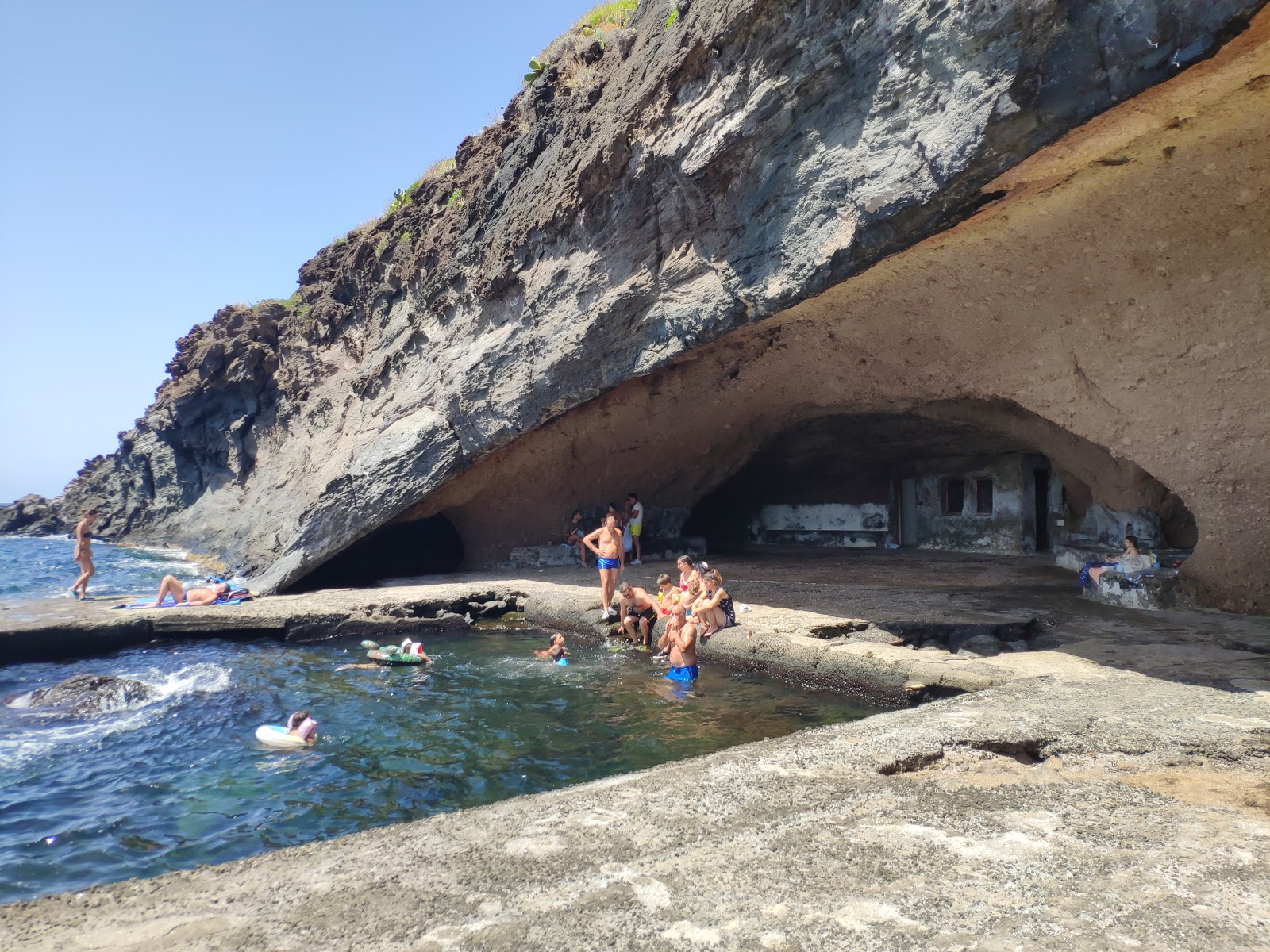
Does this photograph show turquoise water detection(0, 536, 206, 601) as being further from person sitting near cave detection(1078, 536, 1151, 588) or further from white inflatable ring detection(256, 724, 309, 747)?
person sitting near cave detection(1078, 536, 1151, 588)

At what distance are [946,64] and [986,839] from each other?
6.01 m

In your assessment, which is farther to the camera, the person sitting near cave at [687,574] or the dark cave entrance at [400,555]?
the dark cave entrance at [400,555]

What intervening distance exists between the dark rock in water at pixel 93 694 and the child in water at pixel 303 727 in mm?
2195

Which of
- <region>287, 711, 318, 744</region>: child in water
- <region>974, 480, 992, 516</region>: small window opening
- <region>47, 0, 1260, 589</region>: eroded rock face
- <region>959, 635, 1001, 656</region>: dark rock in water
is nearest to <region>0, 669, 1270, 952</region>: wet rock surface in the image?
<region>959, 635, 1001, 656</region>: dark rock in water

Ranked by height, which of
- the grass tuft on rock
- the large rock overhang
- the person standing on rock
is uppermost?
the grass tuft on rock

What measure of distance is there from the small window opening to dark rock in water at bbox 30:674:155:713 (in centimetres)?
1375

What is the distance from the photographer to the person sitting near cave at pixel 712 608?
848 centimetres

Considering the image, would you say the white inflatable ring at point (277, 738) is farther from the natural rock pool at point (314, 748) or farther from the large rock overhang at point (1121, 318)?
the large rock overhang at point (1121, 318)

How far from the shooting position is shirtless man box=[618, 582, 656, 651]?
9.63 meters

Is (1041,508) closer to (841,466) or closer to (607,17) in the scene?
(841,466)

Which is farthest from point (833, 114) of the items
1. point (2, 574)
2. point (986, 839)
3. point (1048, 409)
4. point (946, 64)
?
point (2, 574)

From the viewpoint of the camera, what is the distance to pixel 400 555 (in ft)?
62.4

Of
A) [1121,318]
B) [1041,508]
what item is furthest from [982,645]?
[1041,508]

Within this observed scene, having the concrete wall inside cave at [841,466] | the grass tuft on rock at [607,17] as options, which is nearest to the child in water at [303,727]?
the concrete wall inside cave at [841,466]
